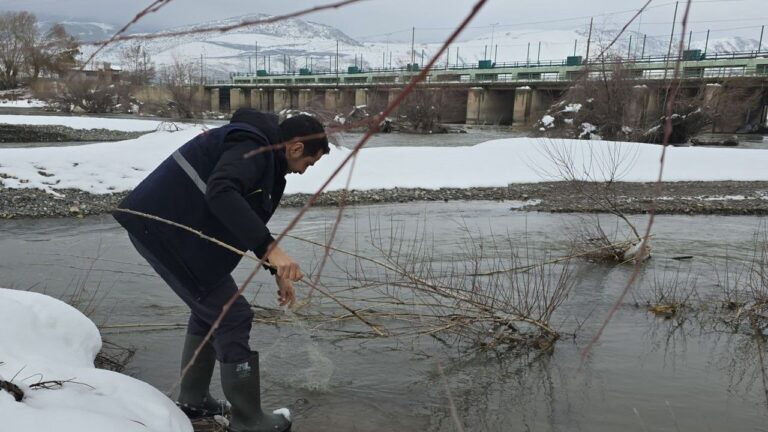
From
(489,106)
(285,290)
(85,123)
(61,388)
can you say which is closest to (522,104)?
(489,106)

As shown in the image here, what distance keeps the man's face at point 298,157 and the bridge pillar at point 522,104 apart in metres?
45.3

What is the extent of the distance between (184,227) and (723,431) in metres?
3.30

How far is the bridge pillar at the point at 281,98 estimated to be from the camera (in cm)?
5808

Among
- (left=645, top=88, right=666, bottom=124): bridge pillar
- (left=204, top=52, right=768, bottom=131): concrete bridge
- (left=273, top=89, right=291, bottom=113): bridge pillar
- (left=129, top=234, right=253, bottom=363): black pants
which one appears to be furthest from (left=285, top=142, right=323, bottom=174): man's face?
(left=273, top=89, right=291, bottom=113): bridge pillar

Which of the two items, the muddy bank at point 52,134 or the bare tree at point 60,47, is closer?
the bare tree at point 60,47

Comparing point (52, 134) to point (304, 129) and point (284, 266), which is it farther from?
point (284, 266)

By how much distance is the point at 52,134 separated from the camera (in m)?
23.9

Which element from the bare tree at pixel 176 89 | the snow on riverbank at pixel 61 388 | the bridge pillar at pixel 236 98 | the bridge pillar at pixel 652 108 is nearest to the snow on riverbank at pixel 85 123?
the bare tree at pixel 176 89

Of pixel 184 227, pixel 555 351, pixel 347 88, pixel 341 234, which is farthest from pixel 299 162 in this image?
pixel 347 88

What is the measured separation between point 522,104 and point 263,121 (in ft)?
152

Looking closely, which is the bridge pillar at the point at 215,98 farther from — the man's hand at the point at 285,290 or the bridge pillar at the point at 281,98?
the man's hand at the point at 285,290

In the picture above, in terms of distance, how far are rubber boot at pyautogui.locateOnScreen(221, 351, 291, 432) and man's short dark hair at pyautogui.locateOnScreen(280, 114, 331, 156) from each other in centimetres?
105

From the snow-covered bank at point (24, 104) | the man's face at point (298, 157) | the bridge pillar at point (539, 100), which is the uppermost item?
the bridge pillar at point (539, 100)

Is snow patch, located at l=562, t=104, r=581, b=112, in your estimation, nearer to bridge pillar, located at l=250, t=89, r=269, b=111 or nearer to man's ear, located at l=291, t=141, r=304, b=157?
man's ear, located at l=291, t=141, r=304, b=157
